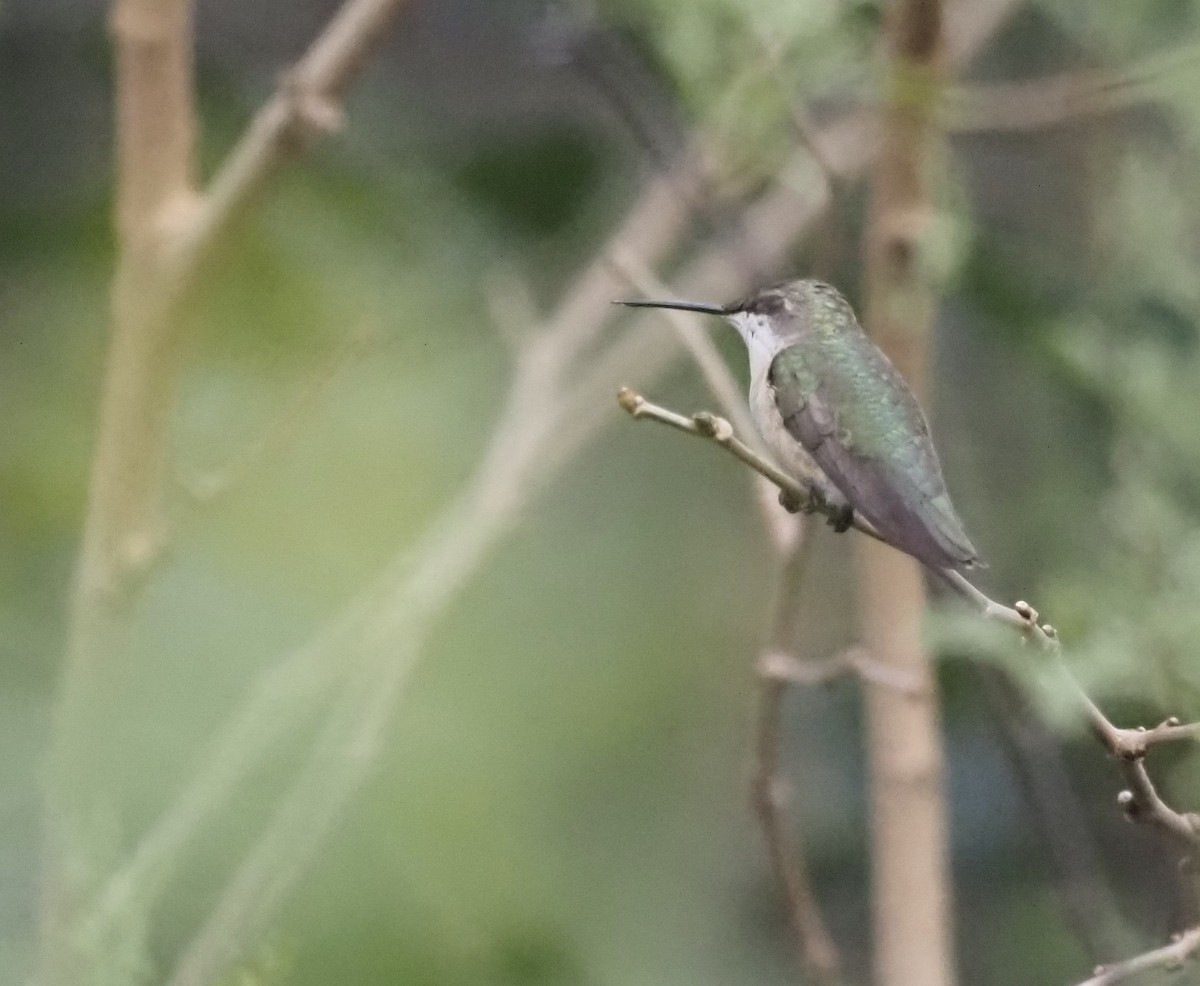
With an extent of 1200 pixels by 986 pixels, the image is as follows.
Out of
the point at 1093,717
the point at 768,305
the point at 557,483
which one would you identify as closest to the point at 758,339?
the point at 768,305

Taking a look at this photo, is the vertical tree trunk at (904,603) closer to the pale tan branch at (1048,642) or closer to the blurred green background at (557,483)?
the blurred green background at (557,483)

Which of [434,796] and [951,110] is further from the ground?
[951,110]

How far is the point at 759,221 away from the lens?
1100 mm

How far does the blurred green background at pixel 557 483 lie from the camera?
88 centimetres

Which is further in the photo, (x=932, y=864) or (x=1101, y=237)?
(x=1101, y=237)

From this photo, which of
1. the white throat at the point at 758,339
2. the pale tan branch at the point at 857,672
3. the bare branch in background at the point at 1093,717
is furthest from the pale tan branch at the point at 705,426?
the pale tan branch at the point at 857,672

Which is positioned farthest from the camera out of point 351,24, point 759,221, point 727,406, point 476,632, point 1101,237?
point 476,632

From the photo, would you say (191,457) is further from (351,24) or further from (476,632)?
(351,24)

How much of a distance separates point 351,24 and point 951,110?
34 cm

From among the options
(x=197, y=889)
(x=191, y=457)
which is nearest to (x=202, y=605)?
(x=191, y=457)

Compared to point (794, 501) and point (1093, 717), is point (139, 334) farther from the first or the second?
point (1093, 717)

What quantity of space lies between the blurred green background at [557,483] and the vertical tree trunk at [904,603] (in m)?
0.03

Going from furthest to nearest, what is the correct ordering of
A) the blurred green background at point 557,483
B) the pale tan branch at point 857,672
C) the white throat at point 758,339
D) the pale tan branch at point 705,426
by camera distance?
the blurred green background at point 557,483 < the pale tan branch at point 857,672 < the white throat at point 758,339 < the pale tan branch at point 705,426

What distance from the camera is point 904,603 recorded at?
2.69 feet
